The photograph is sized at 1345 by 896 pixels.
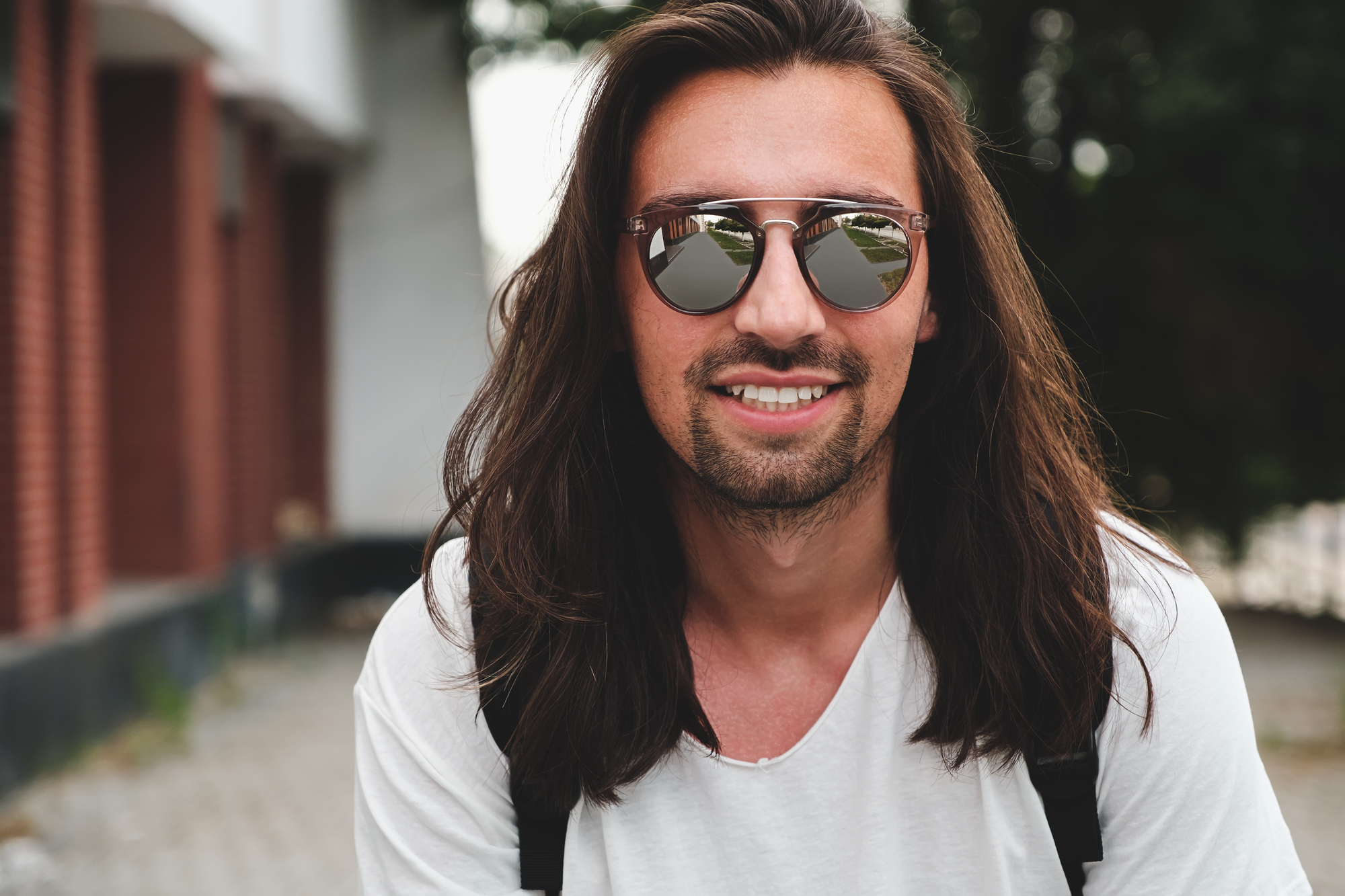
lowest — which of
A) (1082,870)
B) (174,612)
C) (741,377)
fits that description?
(174,612)

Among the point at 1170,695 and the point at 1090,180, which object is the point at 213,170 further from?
the point at 1170,695

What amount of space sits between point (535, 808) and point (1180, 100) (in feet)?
29.6

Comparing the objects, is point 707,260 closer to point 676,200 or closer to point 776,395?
point 676,200

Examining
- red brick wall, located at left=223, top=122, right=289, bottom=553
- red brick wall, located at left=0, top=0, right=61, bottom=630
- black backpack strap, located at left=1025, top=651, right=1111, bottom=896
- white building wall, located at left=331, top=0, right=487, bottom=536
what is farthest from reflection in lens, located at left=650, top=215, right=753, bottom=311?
white building wall, located at left=331, top=0, right=487, bottom=536

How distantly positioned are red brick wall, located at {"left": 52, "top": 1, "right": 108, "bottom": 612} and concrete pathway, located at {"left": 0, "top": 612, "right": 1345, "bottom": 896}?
3.43ft

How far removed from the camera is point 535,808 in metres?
2.03

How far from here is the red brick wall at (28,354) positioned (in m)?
6.07

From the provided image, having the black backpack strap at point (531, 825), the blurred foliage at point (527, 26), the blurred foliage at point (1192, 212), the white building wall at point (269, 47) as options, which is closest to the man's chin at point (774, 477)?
the black backpack strap at point (531, 825)

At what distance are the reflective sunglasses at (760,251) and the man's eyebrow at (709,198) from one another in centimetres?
1

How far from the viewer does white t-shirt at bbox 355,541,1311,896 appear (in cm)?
192

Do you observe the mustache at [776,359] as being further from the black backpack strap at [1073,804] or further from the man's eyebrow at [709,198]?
the black backpack strap at [1073,804]

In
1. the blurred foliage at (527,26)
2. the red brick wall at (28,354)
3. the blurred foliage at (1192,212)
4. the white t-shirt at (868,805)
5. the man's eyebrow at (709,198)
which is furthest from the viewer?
the blurred foliage at (527,26)

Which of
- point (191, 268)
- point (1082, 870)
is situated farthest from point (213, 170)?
point (1082, 870)

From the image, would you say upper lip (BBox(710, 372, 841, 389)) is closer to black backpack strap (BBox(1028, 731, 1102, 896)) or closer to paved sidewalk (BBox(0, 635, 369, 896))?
black backpack strap (BBox(1028, 731, 1102, 896))
